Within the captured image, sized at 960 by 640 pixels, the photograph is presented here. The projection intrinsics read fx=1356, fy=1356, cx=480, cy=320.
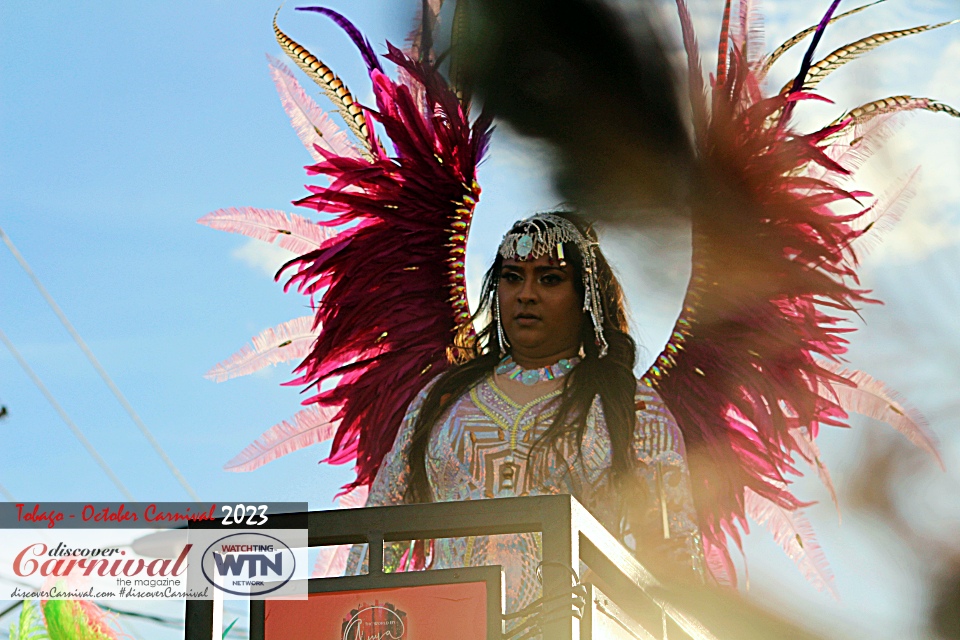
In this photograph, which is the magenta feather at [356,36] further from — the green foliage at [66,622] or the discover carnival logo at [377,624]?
the discover carnival logo at [377,624]

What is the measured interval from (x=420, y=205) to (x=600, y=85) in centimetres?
96

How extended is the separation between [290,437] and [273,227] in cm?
101

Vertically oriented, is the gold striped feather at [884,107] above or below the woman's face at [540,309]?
above

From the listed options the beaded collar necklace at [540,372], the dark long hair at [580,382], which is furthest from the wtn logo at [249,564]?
the beaded collar necklace at [540,372]

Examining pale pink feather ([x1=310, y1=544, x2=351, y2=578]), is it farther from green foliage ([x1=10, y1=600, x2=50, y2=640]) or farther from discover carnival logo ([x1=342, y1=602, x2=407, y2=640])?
discover carnival logo ([x1=342, y1=602, x2=407, y2=640])

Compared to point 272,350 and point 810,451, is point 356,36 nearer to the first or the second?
point 272,350

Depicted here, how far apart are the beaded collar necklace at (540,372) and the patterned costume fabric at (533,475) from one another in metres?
0.08

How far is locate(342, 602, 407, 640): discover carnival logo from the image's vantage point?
3150 millimetres

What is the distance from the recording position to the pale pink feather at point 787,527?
5762mm

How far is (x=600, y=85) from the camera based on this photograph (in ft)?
19.8

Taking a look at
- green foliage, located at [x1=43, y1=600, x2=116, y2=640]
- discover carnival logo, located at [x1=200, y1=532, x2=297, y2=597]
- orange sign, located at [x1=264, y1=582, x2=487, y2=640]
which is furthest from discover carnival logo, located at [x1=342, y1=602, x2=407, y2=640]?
green foliage, located at [x1=43, y1=600, x2=116, y2=640]

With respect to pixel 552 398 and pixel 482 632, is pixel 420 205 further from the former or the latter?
pixel 482 632

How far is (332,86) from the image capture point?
6309 mm

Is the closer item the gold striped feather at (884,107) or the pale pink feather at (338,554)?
the gold striped feather at (884,107)
